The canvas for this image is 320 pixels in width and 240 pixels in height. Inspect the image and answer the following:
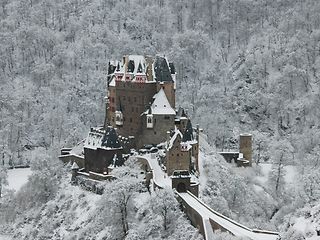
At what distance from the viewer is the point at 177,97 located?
135250 millimetres

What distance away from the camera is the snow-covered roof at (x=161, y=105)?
7744cm

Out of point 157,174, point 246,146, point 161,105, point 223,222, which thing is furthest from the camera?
point 246,146

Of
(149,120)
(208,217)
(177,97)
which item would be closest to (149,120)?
(149,120)

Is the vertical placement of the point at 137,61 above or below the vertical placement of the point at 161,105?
above

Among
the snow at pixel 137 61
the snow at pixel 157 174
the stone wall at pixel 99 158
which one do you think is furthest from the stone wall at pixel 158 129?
the snow at pixel 137 61

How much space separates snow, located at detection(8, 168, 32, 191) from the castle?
1522 cm

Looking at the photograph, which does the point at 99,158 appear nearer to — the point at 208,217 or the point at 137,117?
the point at 137,117

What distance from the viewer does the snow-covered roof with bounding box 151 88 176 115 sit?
77438 millimetres

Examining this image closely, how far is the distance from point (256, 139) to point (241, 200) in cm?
3801

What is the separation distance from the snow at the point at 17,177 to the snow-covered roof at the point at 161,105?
23673mm

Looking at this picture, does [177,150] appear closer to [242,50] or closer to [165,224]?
[165,224]

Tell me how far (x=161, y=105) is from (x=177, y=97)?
57.2m

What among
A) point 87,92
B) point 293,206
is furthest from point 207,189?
point 87,92

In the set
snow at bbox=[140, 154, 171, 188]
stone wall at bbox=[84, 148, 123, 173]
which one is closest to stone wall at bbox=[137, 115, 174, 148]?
snow at bbox=[140, 154, 171, 188]
